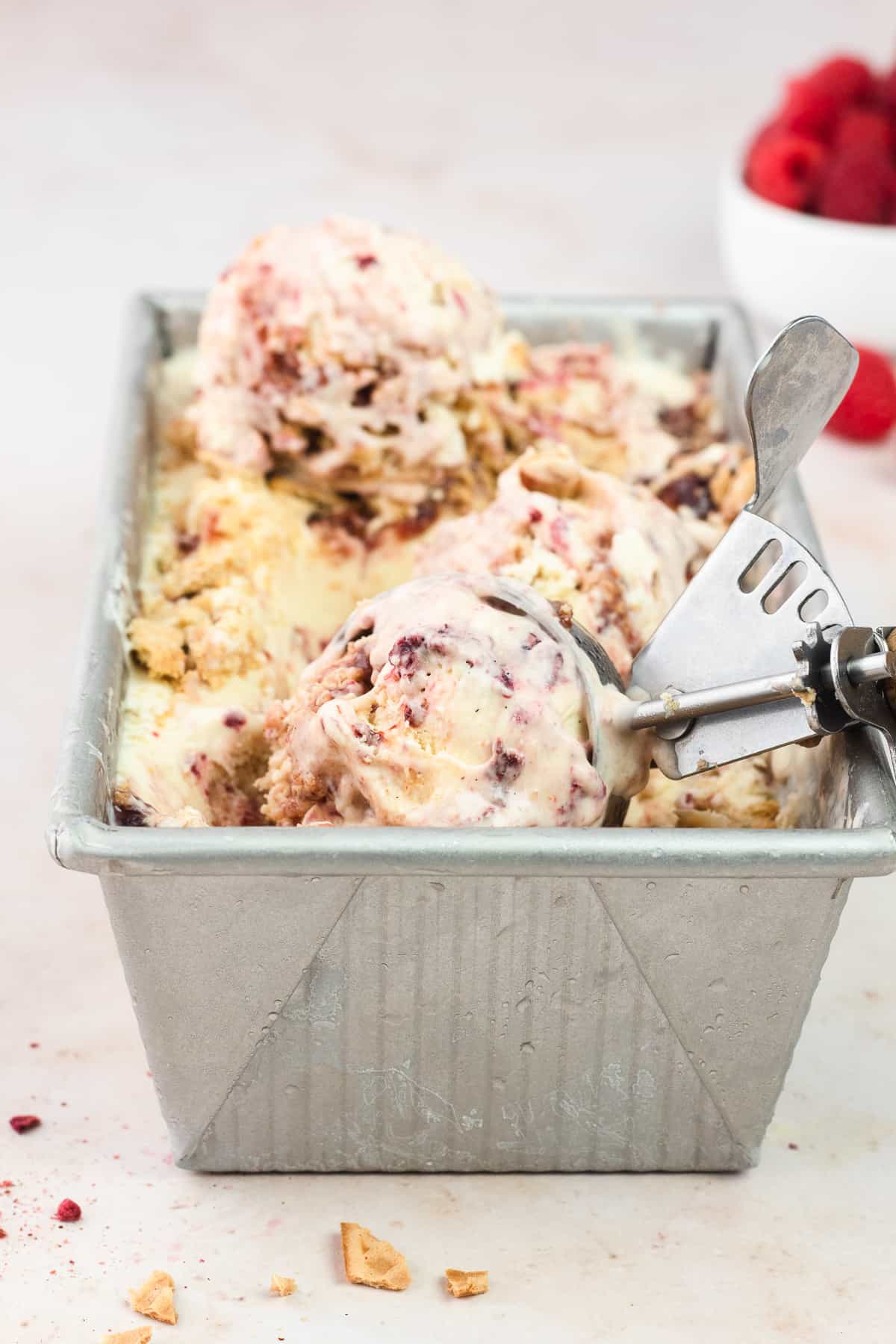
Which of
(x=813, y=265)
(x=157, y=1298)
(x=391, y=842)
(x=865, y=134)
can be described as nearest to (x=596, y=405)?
(x=813, y=265)

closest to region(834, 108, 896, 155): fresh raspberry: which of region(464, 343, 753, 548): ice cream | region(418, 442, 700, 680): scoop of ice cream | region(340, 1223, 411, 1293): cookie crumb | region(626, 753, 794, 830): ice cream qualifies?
region(464, 343, 753, 548): ice cream

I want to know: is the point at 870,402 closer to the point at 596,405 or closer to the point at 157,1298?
the point at 596,405

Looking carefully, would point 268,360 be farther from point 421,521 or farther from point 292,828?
point 292,828

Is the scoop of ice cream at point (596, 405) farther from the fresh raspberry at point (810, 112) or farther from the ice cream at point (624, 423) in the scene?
the fresh raspberry at point (810, 112)

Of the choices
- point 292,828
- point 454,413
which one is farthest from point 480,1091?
point 454,413

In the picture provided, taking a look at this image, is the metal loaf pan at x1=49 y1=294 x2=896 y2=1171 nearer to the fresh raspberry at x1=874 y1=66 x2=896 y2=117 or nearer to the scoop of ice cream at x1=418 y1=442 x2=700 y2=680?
the scoop of ice cream at x1=418 y1=442 x2=700 y2=680

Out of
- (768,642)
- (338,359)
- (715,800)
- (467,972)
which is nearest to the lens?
(467,972)
